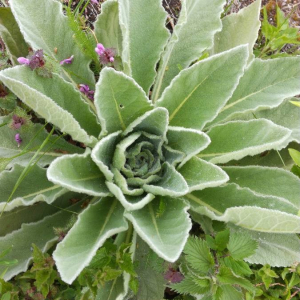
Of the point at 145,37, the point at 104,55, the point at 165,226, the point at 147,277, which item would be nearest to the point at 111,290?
the point at 147,277

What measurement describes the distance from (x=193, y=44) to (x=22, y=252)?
4.22ft

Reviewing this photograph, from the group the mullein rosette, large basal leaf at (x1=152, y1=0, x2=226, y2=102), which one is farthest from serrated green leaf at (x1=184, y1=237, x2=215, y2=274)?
large basal leaf at (x1=152, y1=0, x2=226, y2=102)

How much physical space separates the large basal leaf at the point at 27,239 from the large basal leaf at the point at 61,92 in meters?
0.45

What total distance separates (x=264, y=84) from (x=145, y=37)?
621mm

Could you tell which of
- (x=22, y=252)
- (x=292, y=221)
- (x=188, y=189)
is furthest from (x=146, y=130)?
(x=22, y=252)

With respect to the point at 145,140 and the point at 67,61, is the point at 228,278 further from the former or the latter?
the point at 67,61

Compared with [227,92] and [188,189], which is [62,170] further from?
[227,92]

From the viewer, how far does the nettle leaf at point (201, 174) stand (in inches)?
51.9

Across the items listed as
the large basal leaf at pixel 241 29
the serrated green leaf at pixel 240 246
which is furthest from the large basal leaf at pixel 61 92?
the large basal leaf at pixel 241 29

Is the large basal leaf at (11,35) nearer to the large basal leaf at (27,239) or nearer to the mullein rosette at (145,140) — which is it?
the mullein rosette at (145,140)

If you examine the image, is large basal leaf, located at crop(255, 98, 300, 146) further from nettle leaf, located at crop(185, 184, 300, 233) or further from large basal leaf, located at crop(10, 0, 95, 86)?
large basal leaf, located at crop(10, 0, 95, 86)

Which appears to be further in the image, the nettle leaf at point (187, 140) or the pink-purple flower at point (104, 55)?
the pink-purple flower at point (104, 55)

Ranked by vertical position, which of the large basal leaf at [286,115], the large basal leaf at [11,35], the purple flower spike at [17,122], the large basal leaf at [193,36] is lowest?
the large basal leaf at [286,115]

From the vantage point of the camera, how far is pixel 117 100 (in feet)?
4.69
